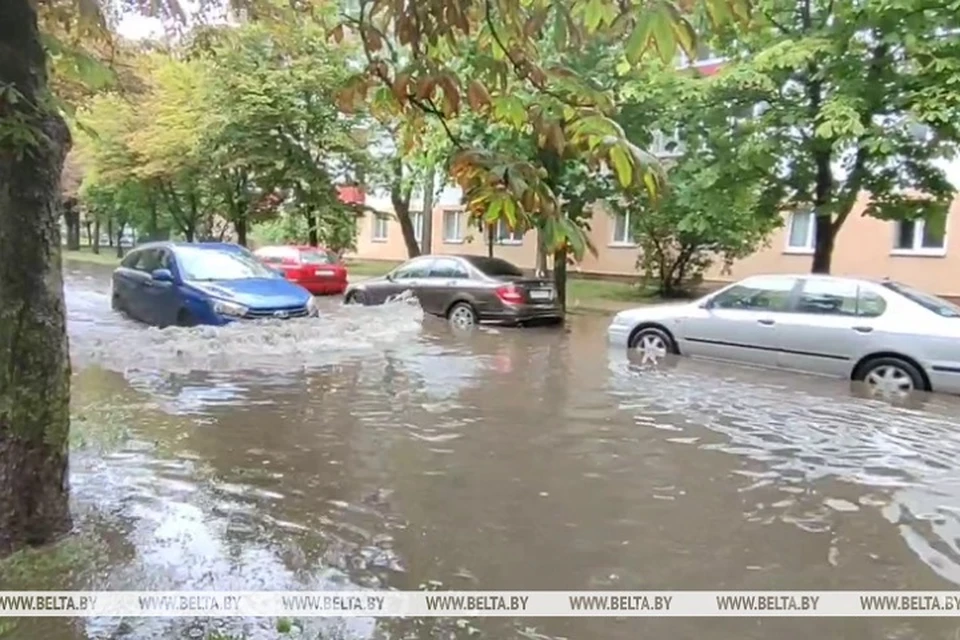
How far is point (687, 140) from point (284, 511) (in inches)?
507

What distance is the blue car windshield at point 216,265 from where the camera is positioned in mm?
12836

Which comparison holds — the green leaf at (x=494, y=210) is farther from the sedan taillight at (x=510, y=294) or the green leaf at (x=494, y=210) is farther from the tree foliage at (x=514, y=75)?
the sedan taillight at (x=510, y=294)

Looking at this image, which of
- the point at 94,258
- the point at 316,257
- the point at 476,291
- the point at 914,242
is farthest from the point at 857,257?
the point at 94,258

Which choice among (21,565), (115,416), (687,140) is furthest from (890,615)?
(687,140)

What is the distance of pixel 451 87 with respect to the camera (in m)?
2.51

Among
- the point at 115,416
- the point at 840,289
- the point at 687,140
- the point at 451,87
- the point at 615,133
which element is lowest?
the point at 115,416

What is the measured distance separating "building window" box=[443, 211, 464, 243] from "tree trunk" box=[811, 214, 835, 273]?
21497 millimetres

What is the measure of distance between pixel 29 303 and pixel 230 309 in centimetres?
822

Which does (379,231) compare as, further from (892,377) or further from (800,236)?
(892,377)

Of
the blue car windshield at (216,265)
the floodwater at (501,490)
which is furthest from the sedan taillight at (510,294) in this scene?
the floodwater at (501,490)

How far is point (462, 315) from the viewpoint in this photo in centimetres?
1645

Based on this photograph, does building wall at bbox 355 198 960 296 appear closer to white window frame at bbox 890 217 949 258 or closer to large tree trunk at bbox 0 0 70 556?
white window frame at bbox 890 217 949 258

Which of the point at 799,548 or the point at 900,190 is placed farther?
the point at 900,190

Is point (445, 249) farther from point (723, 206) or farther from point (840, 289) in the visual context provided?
point (840, 289)
